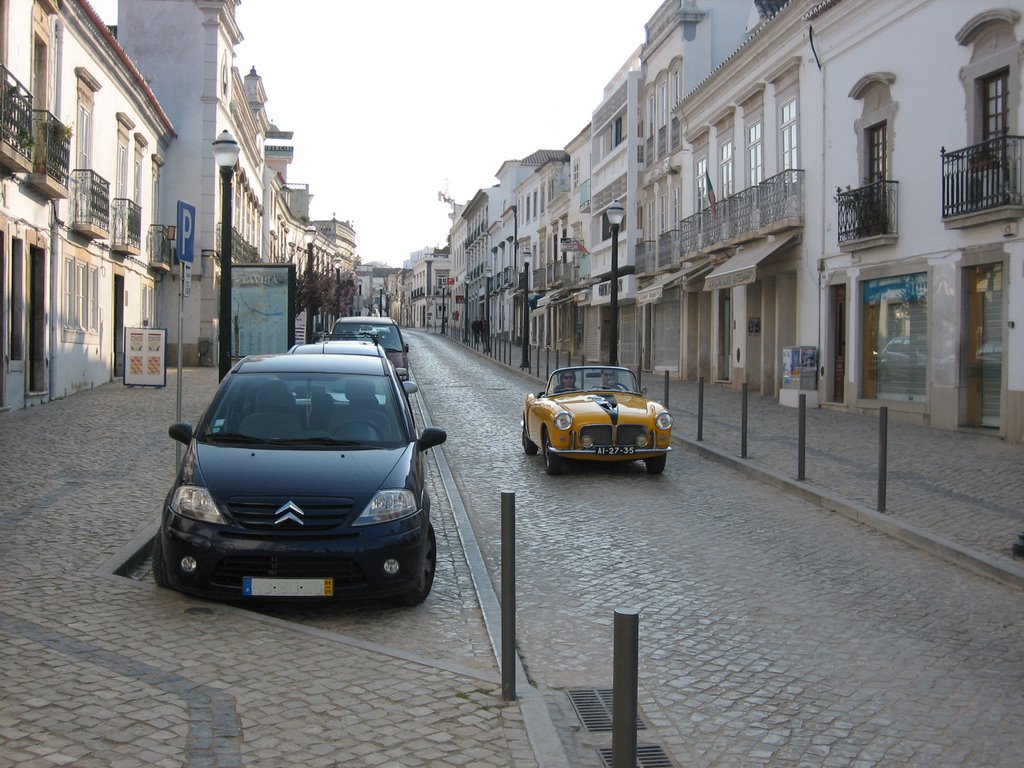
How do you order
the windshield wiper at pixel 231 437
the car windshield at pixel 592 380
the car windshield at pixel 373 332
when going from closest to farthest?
the windshield wiper at pixel 231 437 < the car windshield at pixel 592 380 < the car windshield at pixel 373 332

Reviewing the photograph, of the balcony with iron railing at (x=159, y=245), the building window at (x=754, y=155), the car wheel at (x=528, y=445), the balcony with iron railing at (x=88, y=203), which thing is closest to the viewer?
the car wheel at (x=528, y=445)

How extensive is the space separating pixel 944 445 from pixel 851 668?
34.9 ft

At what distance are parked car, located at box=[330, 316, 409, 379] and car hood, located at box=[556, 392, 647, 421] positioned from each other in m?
13.0

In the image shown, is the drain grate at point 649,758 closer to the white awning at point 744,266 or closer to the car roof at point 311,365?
the car roof at point 311,365

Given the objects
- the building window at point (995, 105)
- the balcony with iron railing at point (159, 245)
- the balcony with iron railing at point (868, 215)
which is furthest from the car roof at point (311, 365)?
the balcony with iron railing at point (159, 245)

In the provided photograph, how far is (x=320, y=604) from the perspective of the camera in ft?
20.7

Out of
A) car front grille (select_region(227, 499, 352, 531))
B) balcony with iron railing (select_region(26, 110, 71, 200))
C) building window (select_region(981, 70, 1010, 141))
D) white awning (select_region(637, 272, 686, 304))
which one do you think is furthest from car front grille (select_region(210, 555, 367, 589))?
white awning (select_region(637, 272, 686, 304))

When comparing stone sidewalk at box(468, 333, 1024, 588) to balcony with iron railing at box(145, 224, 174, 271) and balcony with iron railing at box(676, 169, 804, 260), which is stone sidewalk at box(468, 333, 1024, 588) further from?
balcony with iron railing at box(145, 224, 174, 271)

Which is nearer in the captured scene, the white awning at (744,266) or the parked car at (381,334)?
the white awning at (744,266)

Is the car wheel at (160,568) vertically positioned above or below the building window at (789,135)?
below

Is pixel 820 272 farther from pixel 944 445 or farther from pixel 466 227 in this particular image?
pixel 466 227

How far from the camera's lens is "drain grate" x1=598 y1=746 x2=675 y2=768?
416cm

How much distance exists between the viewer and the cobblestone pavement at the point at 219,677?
160 inches

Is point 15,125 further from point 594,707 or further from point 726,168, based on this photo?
point 726,168
